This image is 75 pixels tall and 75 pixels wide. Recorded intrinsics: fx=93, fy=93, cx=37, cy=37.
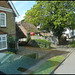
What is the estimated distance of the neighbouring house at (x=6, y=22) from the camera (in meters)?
12.3

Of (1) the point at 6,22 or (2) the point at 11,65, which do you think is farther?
(1) the point at 6,22

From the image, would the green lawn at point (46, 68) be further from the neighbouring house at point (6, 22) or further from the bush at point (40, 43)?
the bush at point (40, 43)

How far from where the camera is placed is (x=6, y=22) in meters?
13.0

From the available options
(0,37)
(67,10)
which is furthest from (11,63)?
(67,10)

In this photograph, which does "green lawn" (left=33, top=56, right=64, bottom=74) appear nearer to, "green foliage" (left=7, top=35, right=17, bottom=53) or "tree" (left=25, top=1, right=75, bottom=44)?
"green foliage" (left=7, top=35, right=17, bottom=53)

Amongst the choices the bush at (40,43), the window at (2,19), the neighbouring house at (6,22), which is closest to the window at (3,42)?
the neighbouring house at (6,22)

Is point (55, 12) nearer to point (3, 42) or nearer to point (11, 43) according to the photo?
point (11, 43)

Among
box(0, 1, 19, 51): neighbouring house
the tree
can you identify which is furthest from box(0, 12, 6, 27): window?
the tree

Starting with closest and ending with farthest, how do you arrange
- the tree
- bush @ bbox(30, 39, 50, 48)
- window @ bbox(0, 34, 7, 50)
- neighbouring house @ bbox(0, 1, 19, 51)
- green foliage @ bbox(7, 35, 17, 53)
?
1. window @ bbox(0, 34, 7, 50)
2. neighbouring house @ bbox(0, 1, 19, 51)
3. green foliage @ bbox(7, 35, 17, 53)
4. the tree
5. bush @ bbox(30, 39, 50, 48)

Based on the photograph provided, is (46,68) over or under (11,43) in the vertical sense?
under

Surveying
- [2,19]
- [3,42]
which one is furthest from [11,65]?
[2,19]

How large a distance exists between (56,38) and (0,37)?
40.6 ft

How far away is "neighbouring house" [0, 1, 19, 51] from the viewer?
12.3 meters

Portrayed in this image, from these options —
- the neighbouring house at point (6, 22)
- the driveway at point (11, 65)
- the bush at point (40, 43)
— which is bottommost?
the driveway at point (11, 65)
